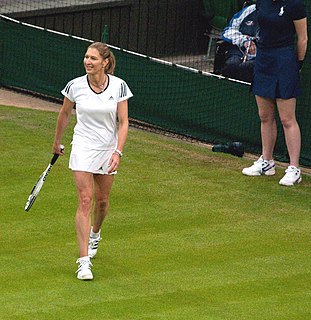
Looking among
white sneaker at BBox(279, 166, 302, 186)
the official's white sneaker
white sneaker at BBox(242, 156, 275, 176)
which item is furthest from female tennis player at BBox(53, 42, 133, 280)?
white sneaker at BBox(242, 156, 275, 176)

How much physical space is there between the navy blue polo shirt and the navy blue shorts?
86mm

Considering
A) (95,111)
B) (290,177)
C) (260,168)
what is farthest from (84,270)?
(260,168)

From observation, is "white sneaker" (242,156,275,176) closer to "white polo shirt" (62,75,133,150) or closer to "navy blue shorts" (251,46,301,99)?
"navy blue shorts" (251,46,301,99)

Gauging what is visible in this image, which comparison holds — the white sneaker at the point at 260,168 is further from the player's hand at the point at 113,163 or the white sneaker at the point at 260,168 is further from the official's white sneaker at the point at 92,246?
the player's hand at the point at 113,163

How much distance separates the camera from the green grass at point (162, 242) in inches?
334

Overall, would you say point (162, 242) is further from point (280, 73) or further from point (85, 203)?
point (280, 73)

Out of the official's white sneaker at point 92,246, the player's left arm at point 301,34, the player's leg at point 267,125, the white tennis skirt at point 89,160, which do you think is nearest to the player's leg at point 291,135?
the player's leg at point 267,125

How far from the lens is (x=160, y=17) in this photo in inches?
696

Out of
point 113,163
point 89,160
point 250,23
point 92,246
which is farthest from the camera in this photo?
point 250,23

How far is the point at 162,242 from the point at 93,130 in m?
1.44

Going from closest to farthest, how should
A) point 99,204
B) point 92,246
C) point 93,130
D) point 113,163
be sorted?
point 113,163, point 93,130, point 99,204, point 92,246

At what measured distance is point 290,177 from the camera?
1216 cm

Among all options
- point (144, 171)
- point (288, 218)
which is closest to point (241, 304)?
point (288, 218)

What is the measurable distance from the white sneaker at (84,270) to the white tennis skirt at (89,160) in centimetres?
69
